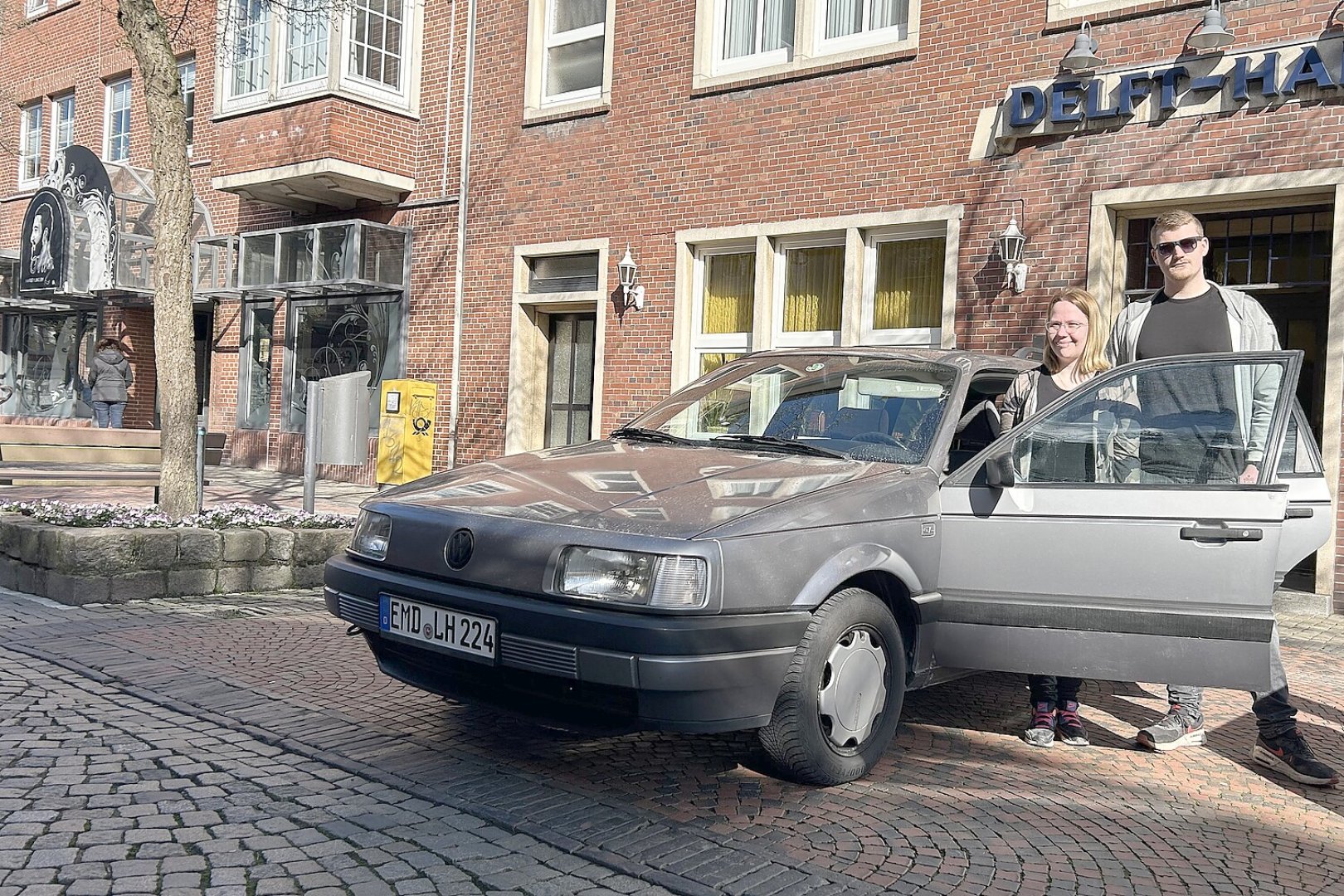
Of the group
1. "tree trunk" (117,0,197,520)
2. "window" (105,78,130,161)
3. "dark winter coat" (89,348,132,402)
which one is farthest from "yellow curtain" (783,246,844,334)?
"window" (105,78,130,161)

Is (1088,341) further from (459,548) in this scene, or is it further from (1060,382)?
(459,548)

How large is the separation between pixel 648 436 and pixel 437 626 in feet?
5.12

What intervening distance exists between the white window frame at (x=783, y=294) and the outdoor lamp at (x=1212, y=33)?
12.5 ft

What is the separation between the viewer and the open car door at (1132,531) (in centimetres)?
406

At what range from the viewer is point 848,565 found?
3916mm

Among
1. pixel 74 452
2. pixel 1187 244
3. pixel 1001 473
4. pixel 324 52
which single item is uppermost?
pixel 324 52

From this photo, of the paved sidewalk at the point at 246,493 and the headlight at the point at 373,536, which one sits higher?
the headlight at the point at 373,536

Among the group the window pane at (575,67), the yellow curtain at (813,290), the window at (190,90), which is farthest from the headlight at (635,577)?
the window at (190,90)

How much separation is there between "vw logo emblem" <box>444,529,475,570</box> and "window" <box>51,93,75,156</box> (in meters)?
21.9

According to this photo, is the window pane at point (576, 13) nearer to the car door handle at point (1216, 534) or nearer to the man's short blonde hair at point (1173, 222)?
the man's short blonde hair at point (1173, 222)

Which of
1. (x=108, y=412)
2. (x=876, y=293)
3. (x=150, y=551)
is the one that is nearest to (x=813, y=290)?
(x=876, y=293)

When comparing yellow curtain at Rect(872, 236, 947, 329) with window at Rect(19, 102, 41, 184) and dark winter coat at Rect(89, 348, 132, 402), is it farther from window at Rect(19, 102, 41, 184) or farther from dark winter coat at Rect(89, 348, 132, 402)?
window at Rect(19, 102, 41, 184)

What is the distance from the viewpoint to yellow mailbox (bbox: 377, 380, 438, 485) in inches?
521

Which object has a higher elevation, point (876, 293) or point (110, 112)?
point (110, 112)
